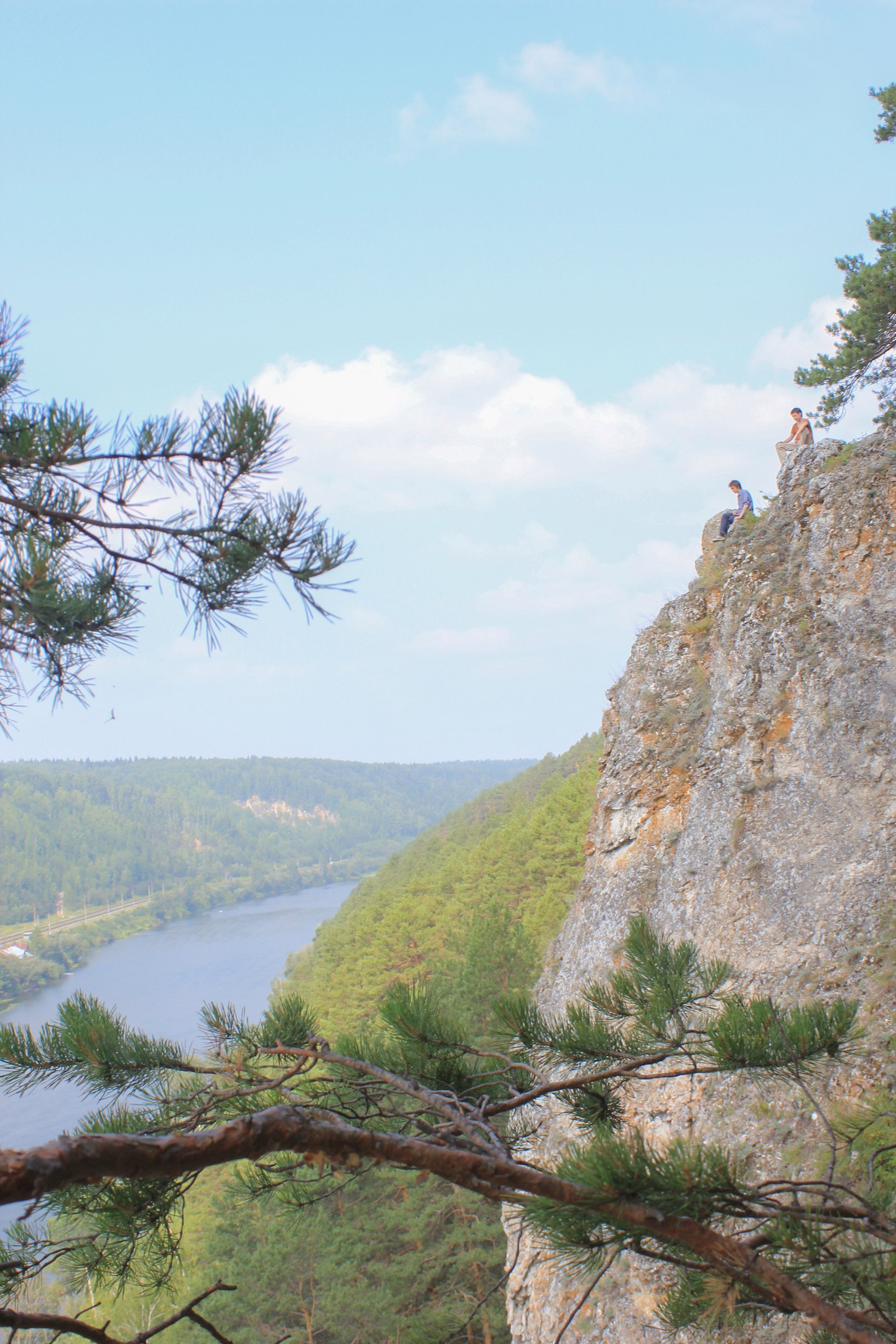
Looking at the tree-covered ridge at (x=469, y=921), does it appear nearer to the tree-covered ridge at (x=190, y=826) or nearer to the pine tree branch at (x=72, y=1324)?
the pine tree branch at (x=72, y=1324)

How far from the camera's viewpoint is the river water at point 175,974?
42.1m

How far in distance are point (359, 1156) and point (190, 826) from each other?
126459 millimetres

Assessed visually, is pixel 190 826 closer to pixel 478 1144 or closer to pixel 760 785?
pixel 760 785

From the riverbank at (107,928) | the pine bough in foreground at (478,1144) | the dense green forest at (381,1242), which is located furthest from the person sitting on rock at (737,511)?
the riverbank at (107,928)

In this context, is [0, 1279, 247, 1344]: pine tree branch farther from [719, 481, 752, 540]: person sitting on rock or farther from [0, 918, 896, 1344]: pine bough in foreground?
[719, 481, 752, 540]: person sitting on rock

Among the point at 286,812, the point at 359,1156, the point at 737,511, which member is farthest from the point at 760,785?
the point at 286,812

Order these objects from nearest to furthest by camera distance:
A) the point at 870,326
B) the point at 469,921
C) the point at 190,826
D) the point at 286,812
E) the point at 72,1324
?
the point at 72,1324 < the point at 870,326 < the point at 469,921 < the point at 190,826 < the point at 286,812

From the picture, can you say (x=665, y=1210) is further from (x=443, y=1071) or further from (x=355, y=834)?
(x=355, y=834)

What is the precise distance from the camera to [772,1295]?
4.71ft

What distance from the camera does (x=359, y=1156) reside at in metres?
1.27

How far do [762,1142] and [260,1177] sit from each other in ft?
19.3

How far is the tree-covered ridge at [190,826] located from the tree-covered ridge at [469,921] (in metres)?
63.5

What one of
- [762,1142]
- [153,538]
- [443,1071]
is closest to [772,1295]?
[443,1071]

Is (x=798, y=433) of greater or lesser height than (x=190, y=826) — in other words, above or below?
above
